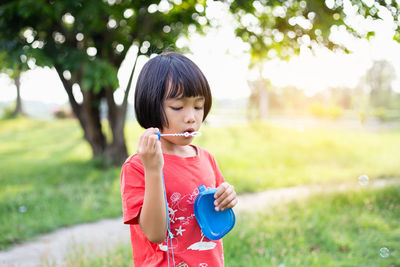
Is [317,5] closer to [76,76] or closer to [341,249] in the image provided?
[341,249]

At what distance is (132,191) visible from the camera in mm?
1378

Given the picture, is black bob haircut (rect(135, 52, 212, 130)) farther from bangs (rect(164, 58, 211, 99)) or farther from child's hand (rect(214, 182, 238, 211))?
child's hand (rect(214, 182, 238, 211))

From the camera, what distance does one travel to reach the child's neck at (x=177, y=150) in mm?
1545

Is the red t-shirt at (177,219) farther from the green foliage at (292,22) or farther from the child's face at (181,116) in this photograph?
the green foliage at (292,22)

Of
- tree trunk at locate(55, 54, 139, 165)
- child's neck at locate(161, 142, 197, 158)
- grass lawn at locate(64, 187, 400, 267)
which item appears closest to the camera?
child's neck at locate(161, 142, 197, 158)

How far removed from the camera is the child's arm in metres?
1.22

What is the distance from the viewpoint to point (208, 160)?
1.70m

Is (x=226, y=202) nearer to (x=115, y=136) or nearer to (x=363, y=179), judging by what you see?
(x=363, y=179)

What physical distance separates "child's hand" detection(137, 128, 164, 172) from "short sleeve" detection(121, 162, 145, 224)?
0.17 meters

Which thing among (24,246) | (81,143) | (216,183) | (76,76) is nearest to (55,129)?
(81,143)

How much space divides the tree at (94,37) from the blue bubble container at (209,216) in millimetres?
3355

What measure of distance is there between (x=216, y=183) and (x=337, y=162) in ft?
25.2

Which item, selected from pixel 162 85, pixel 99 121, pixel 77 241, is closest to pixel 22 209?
pixel 77 241

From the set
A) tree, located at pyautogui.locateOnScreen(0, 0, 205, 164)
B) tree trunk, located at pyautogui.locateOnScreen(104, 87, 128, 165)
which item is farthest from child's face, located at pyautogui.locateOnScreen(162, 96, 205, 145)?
tree trunk, located at pyautogui.locateOnScreen(104, 87, 128, 165)
